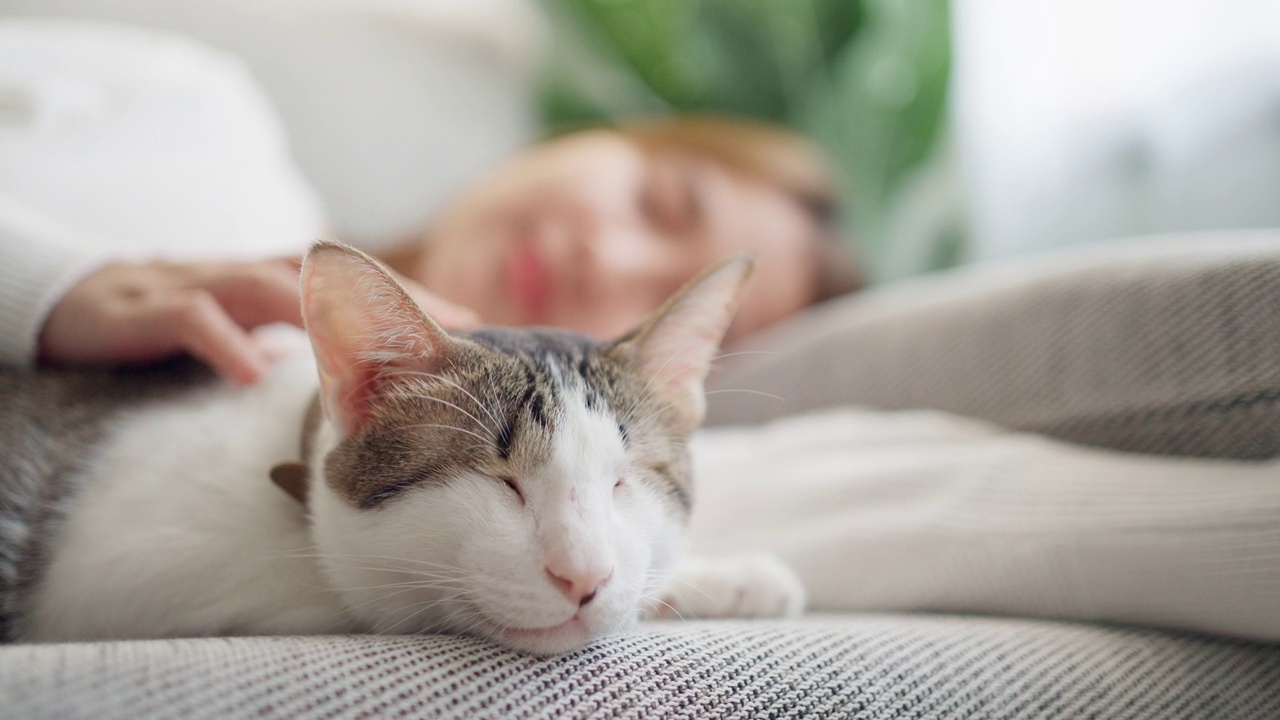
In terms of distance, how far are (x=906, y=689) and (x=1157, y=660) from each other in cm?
30

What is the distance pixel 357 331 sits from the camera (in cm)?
58

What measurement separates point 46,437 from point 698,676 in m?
0.69

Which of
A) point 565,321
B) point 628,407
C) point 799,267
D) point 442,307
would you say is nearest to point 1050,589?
point 628,407

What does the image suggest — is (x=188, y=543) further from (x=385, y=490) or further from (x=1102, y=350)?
(x=1102, y=350)

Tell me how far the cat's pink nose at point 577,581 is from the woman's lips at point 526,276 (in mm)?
1013

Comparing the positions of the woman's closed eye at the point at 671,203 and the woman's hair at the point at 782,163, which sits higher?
the woman's hair at the point at 782,163

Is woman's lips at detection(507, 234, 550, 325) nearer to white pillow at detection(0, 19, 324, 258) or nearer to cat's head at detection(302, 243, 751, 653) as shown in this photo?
white pillow at detection(0, 19, 324, 258)

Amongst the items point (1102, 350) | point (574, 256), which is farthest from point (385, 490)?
point (574, 256)

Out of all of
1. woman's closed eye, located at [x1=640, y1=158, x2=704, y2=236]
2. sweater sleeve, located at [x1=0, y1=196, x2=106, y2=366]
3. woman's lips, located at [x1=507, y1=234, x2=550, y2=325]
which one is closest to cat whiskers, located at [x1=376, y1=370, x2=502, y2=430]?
sweater sleeve, located at [x1=0, y1=196, x2=106, y2=366]

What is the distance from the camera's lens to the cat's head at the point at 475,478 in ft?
1.72

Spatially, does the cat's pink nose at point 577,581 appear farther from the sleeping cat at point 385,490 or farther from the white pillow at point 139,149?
the white pillow at point 139,149

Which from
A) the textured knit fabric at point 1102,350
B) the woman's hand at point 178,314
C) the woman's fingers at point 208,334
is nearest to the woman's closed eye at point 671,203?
the textured knit fabric at point 1102,350

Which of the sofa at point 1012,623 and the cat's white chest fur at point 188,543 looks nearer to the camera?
the sofa at point 1012,623

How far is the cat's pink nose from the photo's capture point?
1.67ft
